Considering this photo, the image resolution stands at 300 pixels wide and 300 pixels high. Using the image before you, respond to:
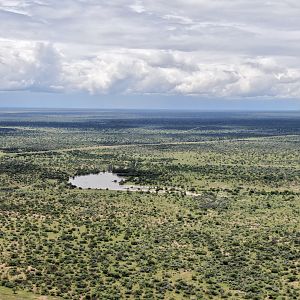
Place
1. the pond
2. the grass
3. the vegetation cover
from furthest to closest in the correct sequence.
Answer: the pond, the vegetation cover, the grass

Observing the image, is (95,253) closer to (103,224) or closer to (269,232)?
(103,224)

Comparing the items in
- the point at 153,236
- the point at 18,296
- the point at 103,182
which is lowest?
the point at 18,296

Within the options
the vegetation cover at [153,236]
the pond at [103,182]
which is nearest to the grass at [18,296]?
the vegetation cover at [153,236]

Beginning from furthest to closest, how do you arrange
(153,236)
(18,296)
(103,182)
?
1. (103,182)
2. (153,236)
3. (18,296)

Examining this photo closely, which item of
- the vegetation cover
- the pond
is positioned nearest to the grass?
the vegetation cover

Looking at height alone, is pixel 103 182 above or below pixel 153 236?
above

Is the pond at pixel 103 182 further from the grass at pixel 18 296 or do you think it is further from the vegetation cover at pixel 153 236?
the grass at pixel 18 296

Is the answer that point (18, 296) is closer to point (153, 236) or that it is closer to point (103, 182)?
point (153, 236)

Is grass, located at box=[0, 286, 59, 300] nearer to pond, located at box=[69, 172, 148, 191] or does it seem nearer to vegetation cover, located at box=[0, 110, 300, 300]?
vegetation cover, located at box=[0, 110, 300, 300]

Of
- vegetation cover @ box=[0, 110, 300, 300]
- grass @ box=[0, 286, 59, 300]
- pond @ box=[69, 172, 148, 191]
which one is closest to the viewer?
grass @ box=[0, 286, 59, 300]

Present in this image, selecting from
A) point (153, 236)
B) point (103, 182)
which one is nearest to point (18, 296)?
point (153, 236)
